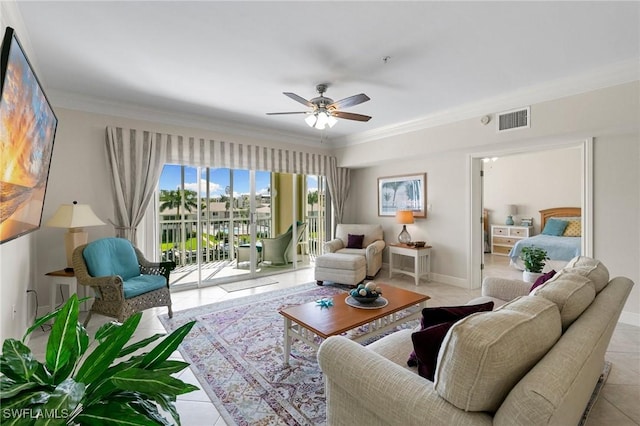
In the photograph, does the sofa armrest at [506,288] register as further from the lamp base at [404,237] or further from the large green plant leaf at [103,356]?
the large green plant leaf at [103,356]

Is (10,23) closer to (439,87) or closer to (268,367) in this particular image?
(268,367)

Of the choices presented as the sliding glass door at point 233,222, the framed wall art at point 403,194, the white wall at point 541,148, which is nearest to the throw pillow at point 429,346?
the white wall at point 541,148

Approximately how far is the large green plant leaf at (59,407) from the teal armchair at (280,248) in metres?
4.78

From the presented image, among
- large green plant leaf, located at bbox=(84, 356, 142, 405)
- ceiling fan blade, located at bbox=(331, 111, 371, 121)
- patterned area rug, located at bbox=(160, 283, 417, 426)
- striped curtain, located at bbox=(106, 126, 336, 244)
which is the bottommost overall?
patterned area rug, located at bbox=(160, 283, 417, 426)

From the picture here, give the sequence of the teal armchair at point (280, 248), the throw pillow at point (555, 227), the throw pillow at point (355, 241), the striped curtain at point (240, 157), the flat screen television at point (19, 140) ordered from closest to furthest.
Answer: the flat screen television at point (19, 140) → the striped curtain at point (240, 157) → the throw pillow at point (355, 241) → the teal armchair at point (280, 248) → the throw pillow at point (555, 227)

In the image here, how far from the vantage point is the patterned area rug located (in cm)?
180

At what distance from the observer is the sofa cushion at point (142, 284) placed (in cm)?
285

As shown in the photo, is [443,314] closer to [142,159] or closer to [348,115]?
[348,115]

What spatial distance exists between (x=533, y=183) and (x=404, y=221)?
444cm

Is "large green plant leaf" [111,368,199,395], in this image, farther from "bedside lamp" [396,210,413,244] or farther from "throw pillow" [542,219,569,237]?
"throw pillow" [542,219,569,237]

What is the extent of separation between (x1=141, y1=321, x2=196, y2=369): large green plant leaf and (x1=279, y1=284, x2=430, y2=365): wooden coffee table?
4.04 feet

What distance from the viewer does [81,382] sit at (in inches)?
30.5

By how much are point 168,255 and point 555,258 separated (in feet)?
21.4

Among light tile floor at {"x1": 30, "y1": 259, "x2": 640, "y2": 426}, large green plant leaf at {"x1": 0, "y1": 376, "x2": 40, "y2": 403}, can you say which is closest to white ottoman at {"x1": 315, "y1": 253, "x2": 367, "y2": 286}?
light tile floor at {"x1": 30, "y1": 259, "x2": 640, "y2": 426}
